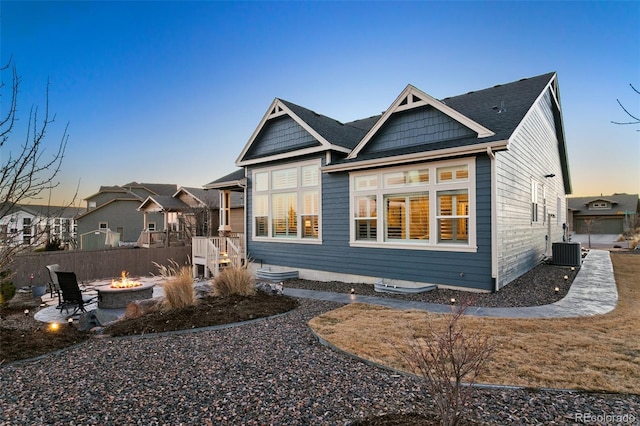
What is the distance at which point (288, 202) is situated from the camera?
12156mm

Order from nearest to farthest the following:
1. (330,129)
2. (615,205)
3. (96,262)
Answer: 1. (330,129)
2. (96,262)
3. (615,205)

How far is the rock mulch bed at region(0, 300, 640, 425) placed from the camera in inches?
119

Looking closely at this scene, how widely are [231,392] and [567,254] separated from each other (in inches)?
525

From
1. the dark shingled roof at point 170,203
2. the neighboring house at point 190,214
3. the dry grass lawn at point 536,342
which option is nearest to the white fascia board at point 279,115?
the dry grass lawn at point 536,342

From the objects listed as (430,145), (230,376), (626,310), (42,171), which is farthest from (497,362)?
(430,145)

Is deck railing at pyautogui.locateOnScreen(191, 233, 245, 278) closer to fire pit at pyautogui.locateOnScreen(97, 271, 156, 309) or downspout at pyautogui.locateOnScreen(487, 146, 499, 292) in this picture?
fire pit at pyautogui.locateOnScreen(97, 271, 156, 309)

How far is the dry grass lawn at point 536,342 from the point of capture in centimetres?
362

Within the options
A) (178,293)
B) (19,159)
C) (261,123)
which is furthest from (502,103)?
(19,159)

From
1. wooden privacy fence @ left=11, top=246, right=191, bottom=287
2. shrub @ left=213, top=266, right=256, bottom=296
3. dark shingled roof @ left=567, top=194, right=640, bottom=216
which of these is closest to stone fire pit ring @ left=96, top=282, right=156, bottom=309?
shrub @ left=213, top=266, right=256, bottom=296

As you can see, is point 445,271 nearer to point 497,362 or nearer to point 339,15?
point 497,362

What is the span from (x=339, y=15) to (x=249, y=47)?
12.7ft

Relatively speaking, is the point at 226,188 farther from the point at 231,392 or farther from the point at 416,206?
the point at 231,392

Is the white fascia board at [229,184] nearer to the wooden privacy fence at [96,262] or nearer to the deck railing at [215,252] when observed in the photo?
the deck railing at [215,252]

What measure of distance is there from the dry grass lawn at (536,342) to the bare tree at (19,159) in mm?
3896
